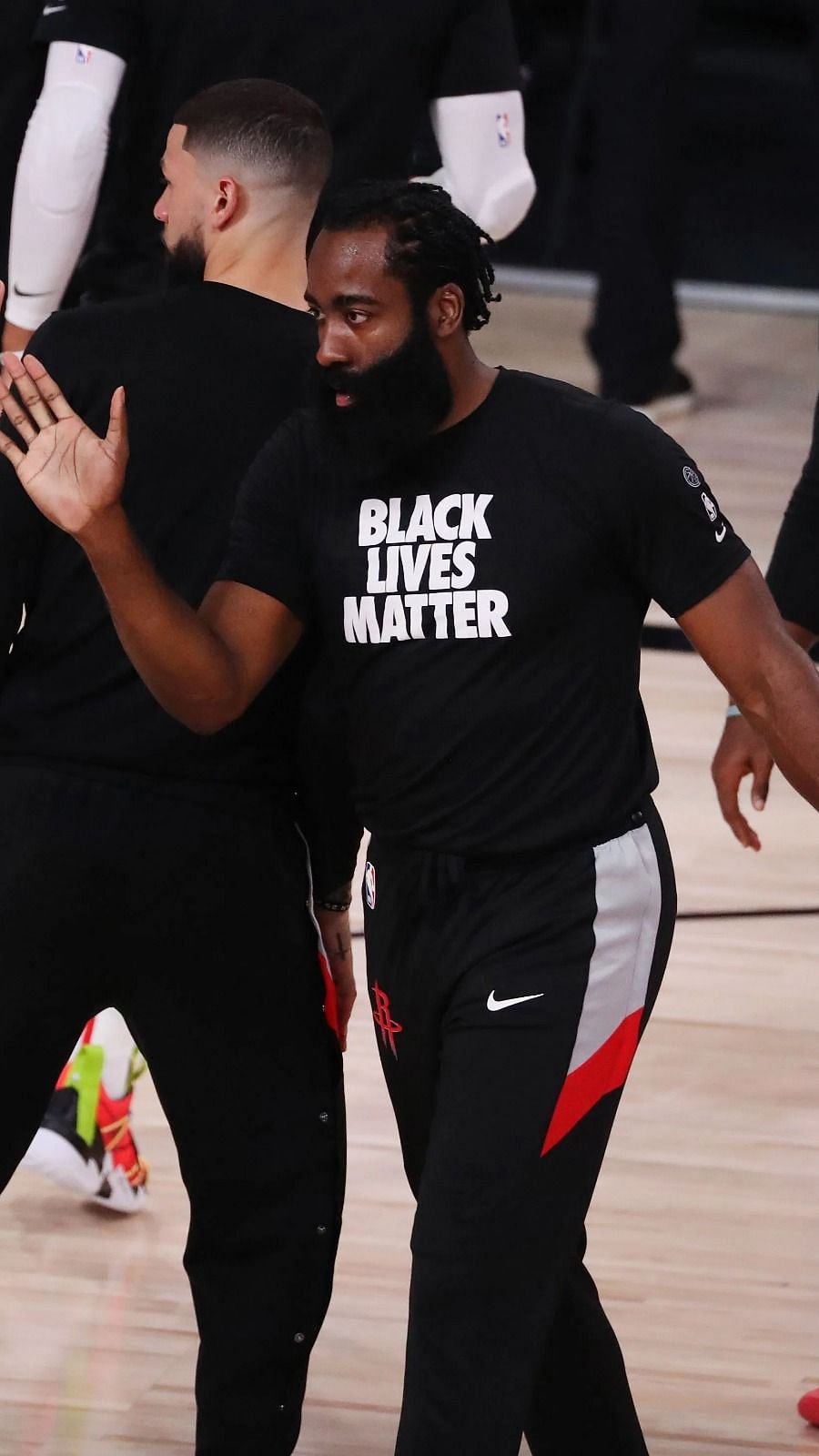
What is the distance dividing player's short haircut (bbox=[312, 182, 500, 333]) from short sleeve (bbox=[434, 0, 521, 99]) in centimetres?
169

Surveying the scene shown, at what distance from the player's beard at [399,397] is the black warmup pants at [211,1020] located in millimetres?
490

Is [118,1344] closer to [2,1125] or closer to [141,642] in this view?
[2,1125]

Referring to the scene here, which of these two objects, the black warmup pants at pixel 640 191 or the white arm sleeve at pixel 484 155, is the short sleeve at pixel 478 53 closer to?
the white arm sleeve at pixel 484 155

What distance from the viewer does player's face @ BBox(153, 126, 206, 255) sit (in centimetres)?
271

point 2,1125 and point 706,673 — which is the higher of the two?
point 2,1125

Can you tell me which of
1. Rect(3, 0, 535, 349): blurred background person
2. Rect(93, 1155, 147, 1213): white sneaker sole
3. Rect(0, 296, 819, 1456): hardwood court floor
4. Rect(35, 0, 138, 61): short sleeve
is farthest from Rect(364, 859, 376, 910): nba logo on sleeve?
Rect(35, 0, 138, 61): short sleeve

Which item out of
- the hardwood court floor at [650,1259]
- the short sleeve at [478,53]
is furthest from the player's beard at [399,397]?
the short sleeve at [478,53]

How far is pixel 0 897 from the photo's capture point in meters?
2.63

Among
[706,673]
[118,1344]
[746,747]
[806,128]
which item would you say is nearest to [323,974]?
[746,747]

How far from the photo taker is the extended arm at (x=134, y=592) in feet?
7.53

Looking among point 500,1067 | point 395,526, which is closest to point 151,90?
point 395,526

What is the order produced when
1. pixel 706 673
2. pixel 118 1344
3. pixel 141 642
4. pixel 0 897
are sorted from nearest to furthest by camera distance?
pixel 141 642 < pixel 0 897 < pixel 118 1344 < pixel 706 673

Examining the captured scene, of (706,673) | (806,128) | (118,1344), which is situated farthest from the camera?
(806,128)

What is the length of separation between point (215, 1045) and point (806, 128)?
10690 mm
